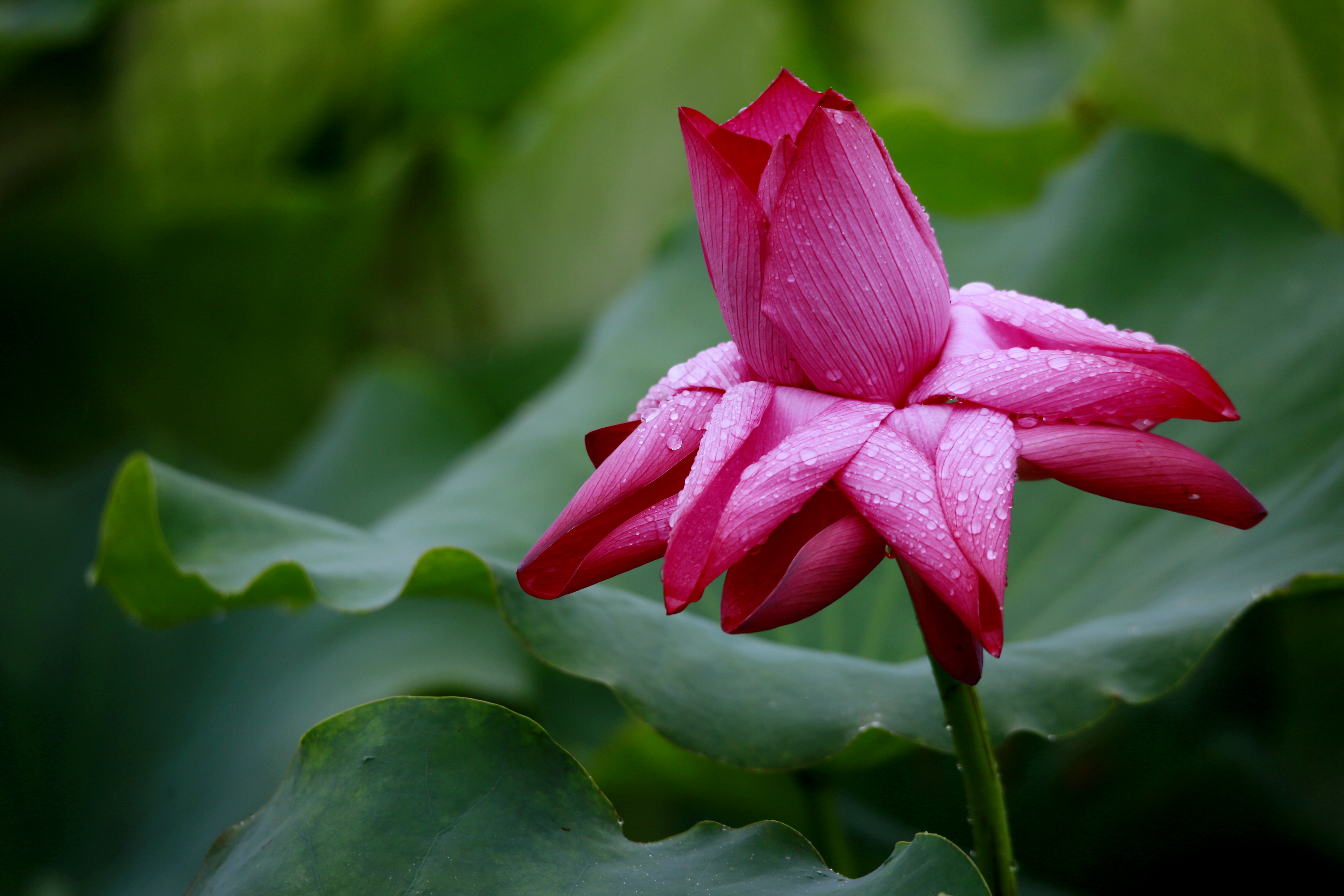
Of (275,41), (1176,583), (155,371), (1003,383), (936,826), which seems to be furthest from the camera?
(155,371)

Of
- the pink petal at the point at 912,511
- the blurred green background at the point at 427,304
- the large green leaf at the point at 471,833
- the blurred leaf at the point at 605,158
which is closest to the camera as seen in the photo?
the pink petal at the point at 912,511

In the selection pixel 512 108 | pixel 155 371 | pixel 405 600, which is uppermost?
pixel 512 108

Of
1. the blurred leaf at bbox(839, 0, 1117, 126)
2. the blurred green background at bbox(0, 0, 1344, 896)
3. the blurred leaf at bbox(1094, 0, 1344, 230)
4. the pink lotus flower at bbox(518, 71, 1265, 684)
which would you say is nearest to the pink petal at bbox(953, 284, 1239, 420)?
the pink lotus flower at bbox(518, 71, 1265, 684)

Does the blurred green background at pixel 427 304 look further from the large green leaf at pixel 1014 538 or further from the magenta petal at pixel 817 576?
the magenta petal at pixel 817 576

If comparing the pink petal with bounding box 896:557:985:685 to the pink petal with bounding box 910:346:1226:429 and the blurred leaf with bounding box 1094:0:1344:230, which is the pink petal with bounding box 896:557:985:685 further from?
the blurred leaf with bounding box 1094:0:1344:230

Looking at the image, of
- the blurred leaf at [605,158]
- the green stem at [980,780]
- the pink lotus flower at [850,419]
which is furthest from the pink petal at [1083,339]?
the blurred leaf at [605,158]

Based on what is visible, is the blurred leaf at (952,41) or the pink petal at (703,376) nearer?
the pink petal at (703,376)

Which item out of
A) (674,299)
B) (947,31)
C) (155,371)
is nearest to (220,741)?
(674,299)

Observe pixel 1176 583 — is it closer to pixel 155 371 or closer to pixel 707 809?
pixel 707 809
